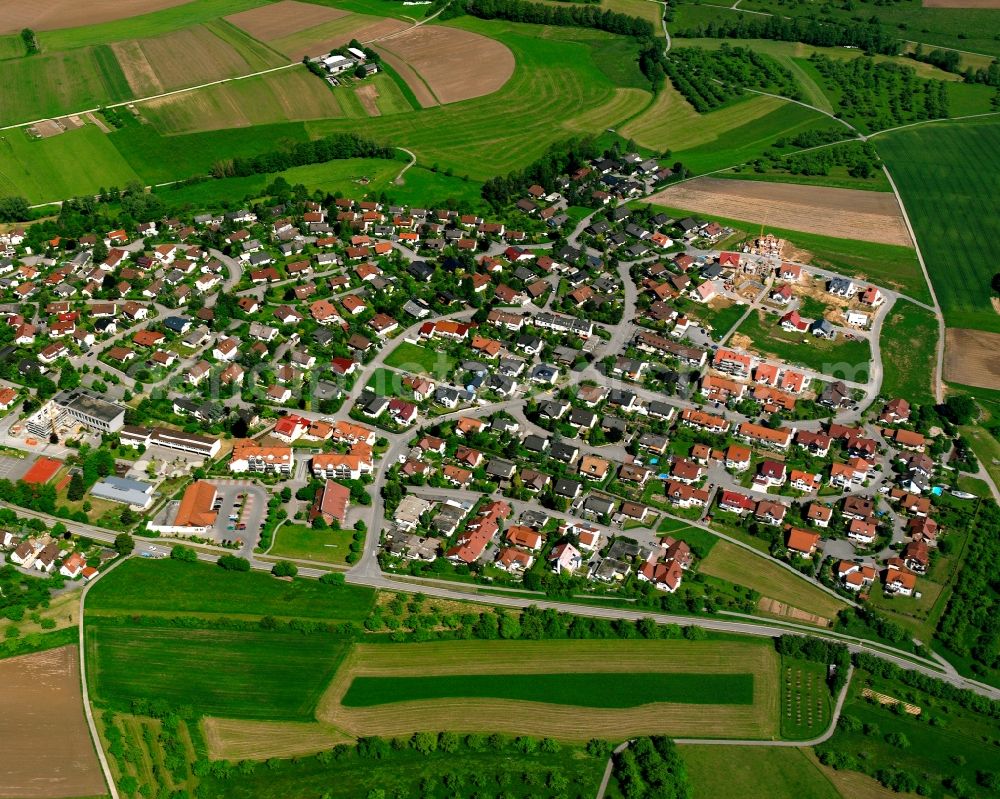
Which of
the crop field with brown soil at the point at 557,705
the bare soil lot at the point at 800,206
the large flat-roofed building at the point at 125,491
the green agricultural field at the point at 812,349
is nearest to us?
the crop field with brown soil at the point at 557,705

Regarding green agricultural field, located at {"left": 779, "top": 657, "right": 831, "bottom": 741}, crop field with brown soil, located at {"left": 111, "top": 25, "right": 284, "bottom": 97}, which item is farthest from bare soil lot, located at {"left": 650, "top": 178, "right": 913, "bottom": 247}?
crop field with brown soil, located at {"left": 111, "top": 25, "right": 284, "bottom": 97}

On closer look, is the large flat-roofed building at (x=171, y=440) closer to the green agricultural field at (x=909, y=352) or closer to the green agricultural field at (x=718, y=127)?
the green agricultural field at (x=909, y=352)

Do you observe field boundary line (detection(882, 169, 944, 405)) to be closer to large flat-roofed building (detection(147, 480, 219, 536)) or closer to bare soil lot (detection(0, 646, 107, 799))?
large flat-roofed building (detection(147, 480, 219, 536))

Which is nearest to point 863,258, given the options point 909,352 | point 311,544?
point 909,352

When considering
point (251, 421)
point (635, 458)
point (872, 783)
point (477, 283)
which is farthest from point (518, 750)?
point (477, 283)

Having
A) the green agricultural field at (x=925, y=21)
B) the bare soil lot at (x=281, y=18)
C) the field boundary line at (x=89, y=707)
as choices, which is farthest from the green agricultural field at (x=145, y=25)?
the field boundary line at (x=89, y=707)

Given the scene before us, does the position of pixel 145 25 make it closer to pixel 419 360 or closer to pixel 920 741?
pixel 419 360

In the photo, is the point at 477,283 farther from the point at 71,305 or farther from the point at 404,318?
the point at 71,305
